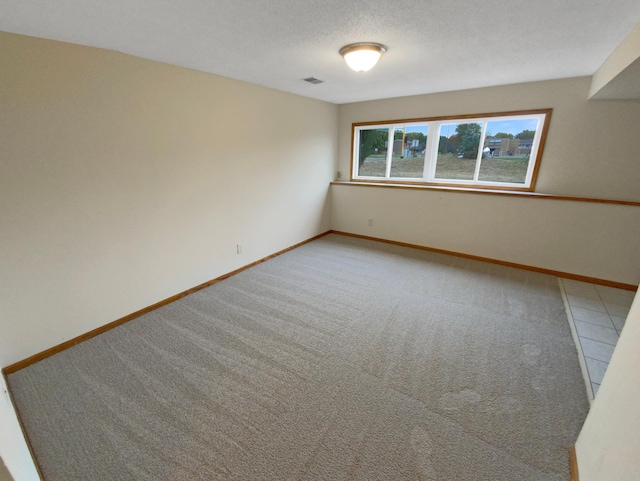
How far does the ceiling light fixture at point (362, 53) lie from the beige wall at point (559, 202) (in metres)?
2.27

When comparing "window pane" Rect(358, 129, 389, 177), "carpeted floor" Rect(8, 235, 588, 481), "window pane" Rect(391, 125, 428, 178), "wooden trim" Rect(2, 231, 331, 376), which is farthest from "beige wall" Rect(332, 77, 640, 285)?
"wooden trim" Rect(2, 231, 331, 376)

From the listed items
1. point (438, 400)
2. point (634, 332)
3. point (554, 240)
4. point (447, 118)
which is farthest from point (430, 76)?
point (438, 400)

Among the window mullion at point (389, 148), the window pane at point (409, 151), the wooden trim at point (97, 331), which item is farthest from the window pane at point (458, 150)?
the wooden trim at point (97, 331)

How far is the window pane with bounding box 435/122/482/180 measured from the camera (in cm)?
392

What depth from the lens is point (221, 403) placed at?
1680 mm

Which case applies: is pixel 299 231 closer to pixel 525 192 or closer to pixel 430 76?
pixel 430 76

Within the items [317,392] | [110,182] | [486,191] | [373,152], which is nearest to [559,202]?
[486,191]

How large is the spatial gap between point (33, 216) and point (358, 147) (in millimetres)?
4326

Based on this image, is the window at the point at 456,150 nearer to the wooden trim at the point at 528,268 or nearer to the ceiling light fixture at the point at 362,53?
the wooden trim at the point at 528,268

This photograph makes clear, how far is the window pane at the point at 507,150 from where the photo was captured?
11.7ft

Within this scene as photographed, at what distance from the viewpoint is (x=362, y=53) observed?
208 cm

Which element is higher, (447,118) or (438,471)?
(447,118)

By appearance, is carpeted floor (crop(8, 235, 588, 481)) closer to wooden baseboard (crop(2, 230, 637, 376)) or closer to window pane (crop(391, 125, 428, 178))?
wooden baseboard (crop(2, 230, 637, 376))

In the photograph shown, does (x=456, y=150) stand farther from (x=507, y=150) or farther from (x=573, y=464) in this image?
(x=573, y=464)
